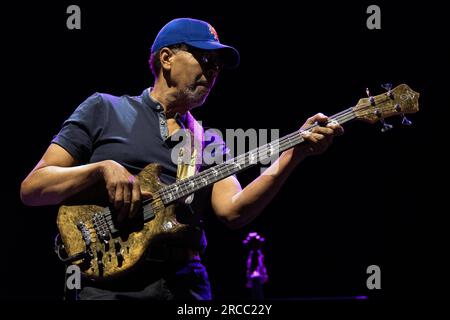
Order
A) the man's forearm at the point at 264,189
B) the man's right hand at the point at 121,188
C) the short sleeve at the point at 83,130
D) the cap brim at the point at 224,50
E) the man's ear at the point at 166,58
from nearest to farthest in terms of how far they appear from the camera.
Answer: the man's right hand at the point at 121,188 → the short sleeve at the point at 83,130 → the man's forearm at the point at 264,189 → the cap brim at the point at 224,50 → the man's ear at the point at 166,58

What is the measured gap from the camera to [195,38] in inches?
122

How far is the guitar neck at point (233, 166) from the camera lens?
109 inches

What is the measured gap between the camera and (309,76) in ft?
18.9

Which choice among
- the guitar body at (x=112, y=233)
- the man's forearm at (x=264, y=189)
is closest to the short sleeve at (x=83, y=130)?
the guitar body at (x=112, y=233)

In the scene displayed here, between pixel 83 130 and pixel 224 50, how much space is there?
0.99 m

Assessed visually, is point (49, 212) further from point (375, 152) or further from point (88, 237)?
point (375, 152)

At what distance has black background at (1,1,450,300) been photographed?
514 centimetres

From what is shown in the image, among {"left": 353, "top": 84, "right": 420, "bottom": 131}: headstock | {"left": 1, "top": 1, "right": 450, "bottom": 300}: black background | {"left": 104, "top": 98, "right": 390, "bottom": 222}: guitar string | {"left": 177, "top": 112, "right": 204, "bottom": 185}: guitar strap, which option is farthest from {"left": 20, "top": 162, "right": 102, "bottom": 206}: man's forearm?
{"left": 1, "top": 1, "right": 450, "bottom": 300}: black background

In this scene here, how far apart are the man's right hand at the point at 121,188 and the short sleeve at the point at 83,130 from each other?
0.81 feet

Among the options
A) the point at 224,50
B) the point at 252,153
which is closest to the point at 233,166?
the point at 252,153

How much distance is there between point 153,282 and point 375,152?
13.4 ft

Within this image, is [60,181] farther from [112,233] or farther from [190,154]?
[190,154]

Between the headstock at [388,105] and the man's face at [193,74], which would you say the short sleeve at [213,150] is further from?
the headstock at [388,105]

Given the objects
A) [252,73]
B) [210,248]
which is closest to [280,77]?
[252,73]
